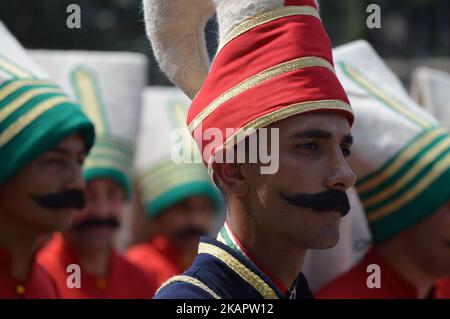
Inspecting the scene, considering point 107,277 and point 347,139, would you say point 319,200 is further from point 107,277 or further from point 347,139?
point 107,277

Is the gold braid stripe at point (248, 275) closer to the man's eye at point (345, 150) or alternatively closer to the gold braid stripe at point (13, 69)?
the man's eye at point (345, 150)

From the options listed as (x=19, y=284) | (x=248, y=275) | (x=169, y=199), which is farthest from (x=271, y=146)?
(x=169, y=199)

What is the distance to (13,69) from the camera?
419 centimetres

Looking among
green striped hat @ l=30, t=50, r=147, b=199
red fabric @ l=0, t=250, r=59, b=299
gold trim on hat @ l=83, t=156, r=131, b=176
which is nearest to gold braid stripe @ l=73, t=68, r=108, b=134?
green striped hat @ l=30, t=50, r=147, b=199

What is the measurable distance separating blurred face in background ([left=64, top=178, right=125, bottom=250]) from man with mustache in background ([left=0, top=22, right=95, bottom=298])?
1.47m

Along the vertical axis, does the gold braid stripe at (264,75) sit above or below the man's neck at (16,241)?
above

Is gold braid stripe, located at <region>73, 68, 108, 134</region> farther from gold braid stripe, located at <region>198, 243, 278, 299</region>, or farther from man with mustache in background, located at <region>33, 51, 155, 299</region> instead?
gold braid stripe, located at <region>198, 243, 278, 299</region>

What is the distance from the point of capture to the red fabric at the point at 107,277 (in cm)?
550

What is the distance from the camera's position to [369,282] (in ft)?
14.4

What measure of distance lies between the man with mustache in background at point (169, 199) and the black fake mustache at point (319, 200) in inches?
161

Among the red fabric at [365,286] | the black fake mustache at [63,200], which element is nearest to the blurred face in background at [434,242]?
the red fabric at [365,286]

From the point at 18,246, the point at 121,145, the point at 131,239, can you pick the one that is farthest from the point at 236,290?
the point at 131,239
